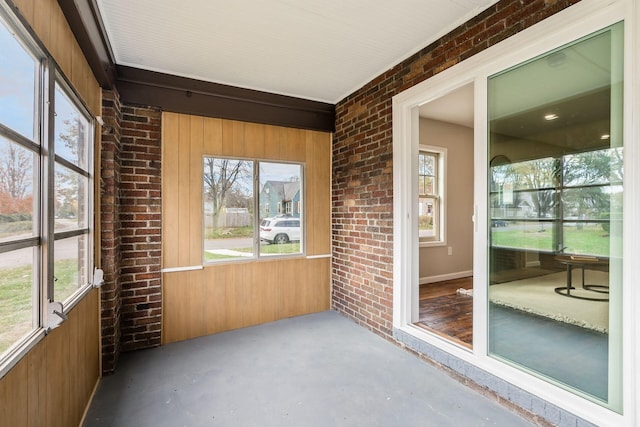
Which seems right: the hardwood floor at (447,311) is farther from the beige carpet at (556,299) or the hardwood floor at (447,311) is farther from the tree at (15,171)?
the tree at (15,171)

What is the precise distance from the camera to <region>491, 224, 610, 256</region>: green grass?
171cm

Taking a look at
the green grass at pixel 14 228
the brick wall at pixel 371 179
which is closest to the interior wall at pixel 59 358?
the green grass at pixel 14 228

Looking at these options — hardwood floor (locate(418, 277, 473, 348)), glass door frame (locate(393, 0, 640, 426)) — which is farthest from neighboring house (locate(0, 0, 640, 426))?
hardwood floor (locate(418, 277, 473, 348))

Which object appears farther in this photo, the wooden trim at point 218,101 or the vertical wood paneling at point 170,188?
the vertical wood paneling at point 170,188

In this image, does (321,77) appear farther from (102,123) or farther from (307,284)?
(307,284)

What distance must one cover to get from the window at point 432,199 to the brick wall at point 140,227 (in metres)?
4.06

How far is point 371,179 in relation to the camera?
11.2 feet

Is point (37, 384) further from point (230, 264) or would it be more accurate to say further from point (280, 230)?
point (280, 230)

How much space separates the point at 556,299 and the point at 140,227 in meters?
3.57

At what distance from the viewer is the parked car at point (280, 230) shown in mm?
3711

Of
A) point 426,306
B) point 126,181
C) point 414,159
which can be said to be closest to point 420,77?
point 414,159

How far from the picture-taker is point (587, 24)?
5.58 feet

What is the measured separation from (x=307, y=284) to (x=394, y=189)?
5.83ft

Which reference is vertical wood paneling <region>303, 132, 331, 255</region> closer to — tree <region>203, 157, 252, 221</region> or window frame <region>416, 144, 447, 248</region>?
tree <region>203, 157, 252, 221</region>
